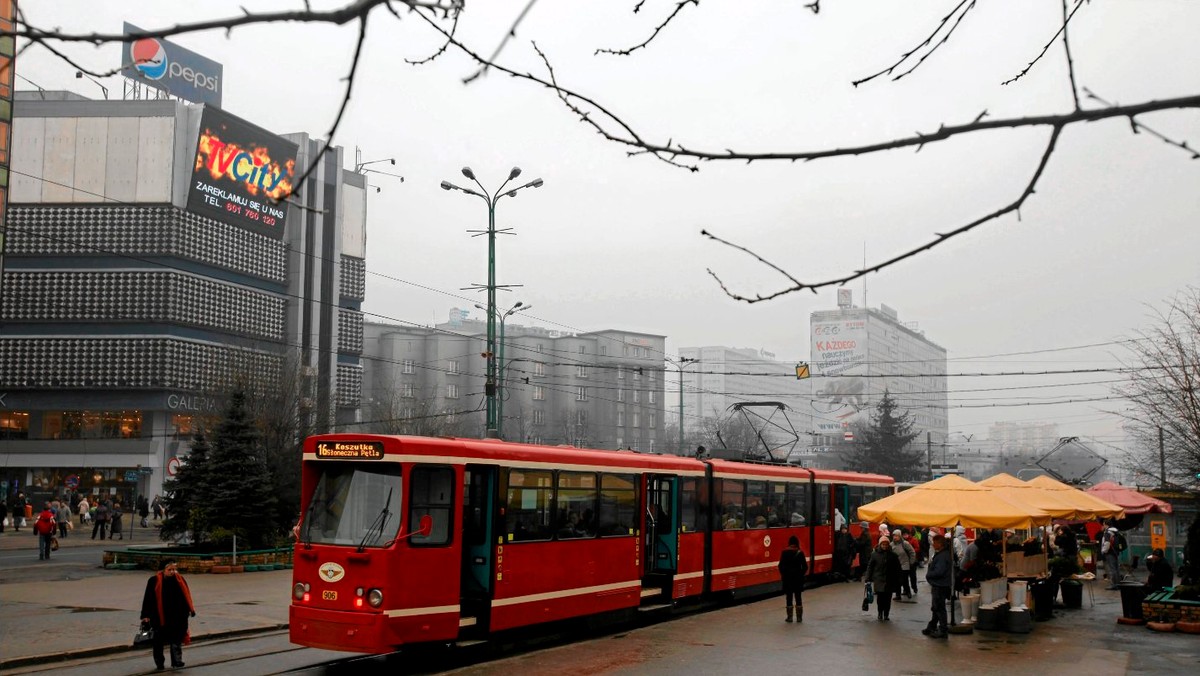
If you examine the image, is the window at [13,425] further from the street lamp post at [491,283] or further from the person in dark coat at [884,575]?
the person in dark coat at [884,575]

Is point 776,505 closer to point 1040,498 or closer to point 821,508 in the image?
point 821,508

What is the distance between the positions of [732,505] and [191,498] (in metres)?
16.8

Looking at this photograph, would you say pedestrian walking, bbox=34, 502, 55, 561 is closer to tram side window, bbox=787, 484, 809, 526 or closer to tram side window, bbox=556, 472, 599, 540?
tram side window, bbox=787, 484, 809, 526

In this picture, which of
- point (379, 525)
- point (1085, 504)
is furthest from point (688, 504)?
point (379, 525)

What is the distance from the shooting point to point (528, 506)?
15141 mm

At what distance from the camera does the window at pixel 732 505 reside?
21.6 meters

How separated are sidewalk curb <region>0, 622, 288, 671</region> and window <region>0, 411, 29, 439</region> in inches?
2115

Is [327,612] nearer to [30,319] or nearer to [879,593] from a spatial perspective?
[879,593]

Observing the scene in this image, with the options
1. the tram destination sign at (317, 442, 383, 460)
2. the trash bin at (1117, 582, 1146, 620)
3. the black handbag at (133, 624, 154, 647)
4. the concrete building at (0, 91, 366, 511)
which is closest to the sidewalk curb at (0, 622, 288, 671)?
the black handbag at (133, 624, 154, 647)

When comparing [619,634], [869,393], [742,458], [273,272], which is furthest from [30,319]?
[869,393]

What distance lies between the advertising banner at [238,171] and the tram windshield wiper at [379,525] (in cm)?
5290

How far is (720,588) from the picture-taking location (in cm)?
2125

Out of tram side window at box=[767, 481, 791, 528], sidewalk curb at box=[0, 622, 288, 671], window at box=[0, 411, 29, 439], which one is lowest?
sidewalk curb at box=[0, 622, 288, 671]

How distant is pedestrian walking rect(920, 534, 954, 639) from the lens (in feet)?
55.0
